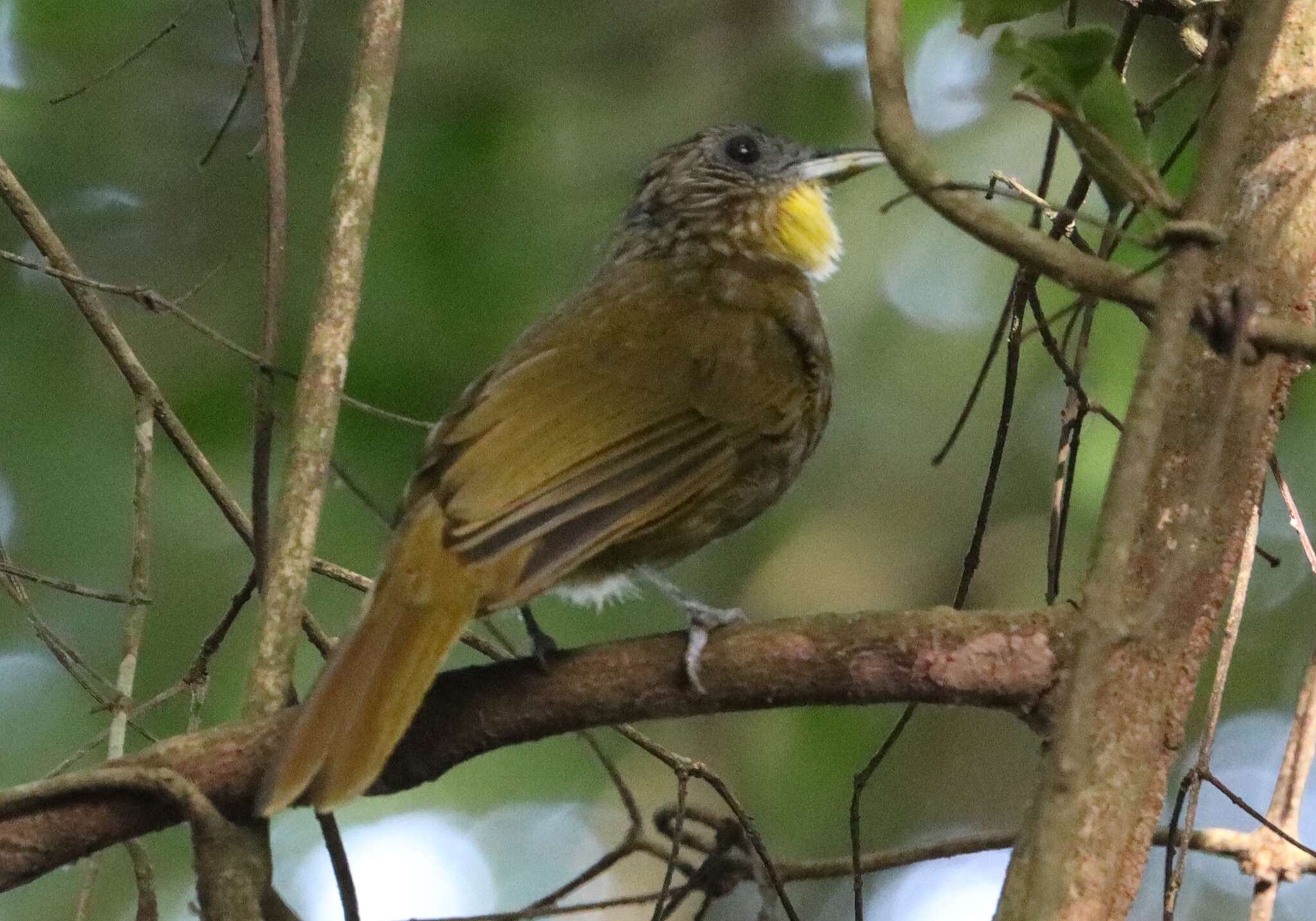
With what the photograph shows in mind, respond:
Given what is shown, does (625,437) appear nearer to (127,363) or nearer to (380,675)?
(380,675)

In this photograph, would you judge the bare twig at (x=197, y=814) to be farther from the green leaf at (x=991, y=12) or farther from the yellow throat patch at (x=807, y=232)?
the yellow throat patch at (x=807, y=232)

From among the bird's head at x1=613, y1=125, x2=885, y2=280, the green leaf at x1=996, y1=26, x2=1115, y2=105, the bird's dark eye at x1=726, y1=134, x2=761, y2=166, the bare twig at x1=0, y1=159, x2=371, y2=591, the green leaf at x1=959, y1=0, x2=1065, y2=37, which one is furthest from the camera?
the bird's dark eye at x1=726, y1=134, x2=761, y2=166

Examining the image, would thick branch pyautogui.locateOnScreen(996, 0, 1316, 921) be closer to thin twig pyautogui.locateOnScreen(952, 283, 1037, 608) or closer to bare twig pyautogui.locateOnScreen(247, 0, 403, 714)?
thin twig pyautogui.locateOnScreen(952, 283, 1037, 608)

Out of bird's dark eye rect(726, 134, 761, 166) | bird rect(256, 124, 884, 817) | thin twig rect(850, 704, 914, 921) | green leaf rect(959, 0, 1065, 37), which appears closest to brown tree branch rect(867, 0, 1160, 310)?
green leaf rect(959, 0, 1065, 37)

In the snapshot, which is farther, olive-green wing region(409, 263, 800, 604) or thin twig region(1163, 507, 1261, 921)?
olive-green wing region(409, 263, 800, 604)

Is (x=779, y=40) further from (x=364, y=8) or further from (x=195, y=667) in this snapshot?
(x=195, y=667)

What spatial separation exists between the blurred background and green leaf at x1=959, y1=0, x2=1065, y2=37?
160cm

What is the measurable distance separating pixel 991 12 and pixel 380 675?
117cm

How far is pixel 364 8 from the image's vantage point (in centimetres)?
243

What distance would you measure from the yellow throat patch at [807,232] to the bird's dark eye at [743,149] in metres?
0.13

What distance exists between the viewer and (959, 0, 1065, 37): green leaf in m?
2.00

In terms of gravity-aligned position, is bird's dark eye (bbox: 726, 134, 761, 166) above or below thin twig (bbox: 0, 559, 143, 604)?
above

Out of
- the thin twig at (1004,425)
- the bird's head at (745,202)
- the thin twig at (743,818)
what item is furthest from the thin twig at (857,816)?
the bird's head at (745,202)

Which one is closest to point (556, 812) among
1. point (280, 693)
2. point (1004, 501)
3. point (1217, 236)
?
point (1004, 501)
